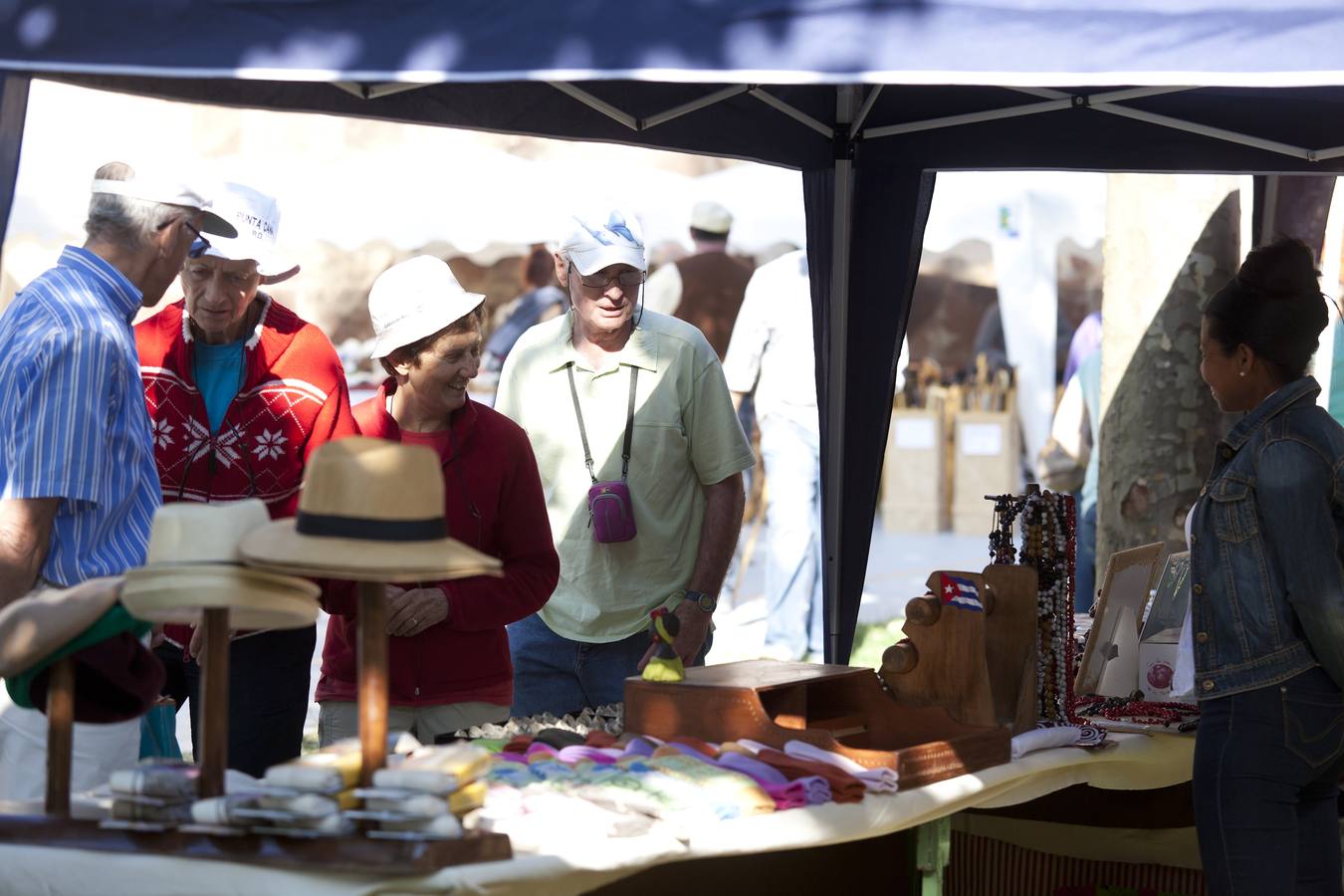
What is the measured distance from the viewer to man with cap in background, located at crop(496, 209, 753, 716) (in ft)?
12.0

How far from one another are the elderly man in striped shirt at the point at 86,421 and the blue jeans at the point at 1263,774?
1813 millimetres

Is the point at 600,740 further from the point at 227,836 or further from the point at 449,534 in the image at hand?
the point at 227,836

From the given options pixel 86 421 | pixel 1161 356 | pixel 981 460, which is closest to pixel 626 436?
pixel 86 421

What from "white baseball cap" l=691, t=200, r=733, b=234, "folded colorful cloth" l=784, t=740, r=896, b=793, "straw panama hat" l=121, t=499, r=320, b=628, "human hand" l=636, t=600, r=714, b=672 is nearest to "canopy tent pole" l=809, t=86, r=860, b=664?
"human hand" l=636, t=600, r=714, b=672

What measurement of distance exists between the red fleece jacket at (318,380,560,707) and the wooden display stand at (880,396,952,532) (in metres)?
10.4

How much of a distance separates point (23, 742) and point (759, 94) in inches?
92.7

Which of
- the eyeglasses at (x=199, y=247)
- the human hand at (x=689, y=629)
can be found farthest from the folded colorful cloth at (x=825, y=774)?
the eyeglasses at (x=199, y=247)

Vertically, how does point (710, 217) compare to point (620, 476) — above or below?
above

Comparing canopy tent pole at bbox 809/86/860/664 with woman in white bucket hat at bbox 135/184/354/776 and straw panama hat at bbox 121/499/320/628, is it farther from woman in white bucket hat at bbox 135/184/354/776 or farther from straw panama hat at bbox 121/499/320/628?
straw panama hat at bbox 121/499/320/628

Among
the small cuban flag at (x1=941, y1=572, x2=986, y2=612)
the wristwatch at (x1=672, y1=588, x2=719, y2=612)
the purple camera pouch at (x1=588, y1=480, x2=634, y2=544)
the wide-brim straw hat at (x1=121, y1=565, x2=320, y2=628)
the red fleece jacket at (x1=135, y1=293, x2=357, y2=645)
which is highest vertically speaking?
the red fleece jacket at (x1=135, y1=293, x2=357, y2=645)

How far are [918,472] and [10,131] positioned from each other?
38.2 feet

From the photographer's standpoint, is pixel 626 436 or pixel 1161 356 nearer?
pixel 626 436

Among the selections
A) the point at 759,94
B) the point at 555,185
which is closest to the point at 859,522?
the point at 759,94

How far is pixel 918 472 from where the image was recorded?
13734mm
